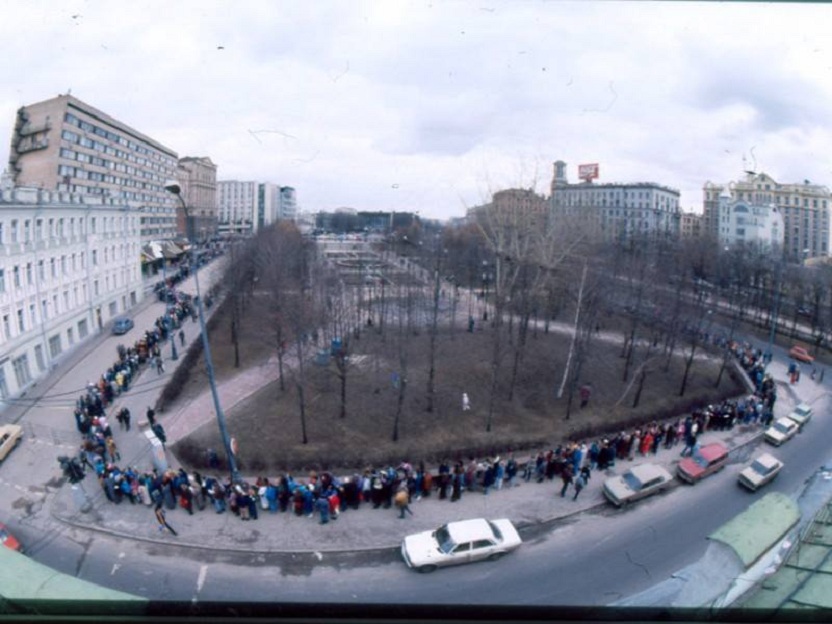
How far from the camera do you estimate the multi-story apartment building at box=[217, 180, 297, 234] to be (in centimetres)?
3962

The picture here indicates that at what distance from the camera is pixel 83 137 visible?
15.1 m

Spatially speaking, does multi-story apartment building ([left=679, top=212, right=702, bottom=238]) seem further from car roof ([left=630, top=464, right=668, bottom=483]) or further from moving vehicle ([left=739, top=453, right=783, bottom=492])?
car roof ([left=630, top=464, right=668, bottom=483])

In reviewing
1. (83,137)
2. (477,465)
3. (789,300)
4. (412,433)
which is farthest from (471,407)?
(789,300)

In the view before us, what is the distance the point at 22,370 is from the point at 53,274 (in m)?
2.91

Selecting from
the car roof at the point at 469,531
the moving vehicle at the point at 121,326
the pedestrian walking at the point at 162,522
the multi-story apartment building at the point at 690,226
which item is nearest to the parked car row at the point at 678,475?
the car roof at the point at 469,531

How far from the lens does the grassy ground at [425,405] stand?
7.12 meters

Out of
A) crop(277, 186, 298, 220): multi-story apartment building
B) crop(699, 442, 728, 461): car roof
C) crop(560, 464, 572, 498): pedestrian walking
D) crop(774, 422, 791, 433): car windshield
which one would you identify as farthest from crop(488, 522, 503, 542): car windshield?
crop(277, 186, 298, 220): multi-story apartment building

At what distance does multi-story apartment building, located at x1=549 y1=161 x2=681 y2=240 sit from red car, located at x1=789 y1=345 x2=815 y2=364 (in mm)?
7243

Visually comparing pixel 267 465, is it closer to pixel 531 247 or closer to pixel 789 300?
pixel 531 247

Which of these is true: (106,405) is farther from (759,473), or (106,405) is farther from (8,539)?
(759,473)

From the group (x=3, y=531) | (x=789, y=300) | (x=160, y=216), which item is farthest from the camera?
Answer: (x=160, y=216)

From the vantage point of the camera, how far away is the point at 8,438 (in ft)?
18.6

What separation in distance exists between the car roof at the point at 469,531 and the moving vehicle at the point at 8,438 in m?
4.66

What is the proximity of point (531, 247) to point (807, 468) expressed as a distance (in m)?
7.96
